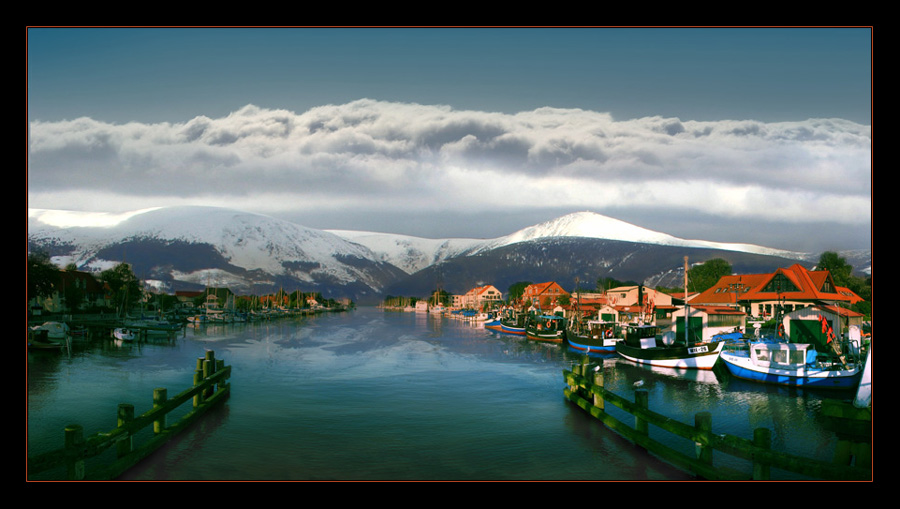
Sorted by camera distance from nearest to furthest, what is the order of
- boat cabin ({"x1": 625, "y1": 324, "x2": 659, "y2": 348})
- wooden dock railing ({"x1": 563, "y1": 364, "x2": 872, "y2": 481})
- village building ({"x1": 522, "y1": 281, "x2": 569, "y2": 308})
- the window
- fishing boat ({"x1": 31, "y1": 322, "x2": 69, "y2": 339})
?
wooden dock railing ({"x1": 563, "y1": 364, "x2": 872, "y2": 481}) < boat cabin ({"x1": 625, "y1": 324, "x2": 659, "y2": 348}) < fishing boat ({"x1": 31, "y1": 322, "x2": 69, "y2": 339}) < the window < village building ({"x1": 522, "y1": 281, "x2": 569, "y2": 308})

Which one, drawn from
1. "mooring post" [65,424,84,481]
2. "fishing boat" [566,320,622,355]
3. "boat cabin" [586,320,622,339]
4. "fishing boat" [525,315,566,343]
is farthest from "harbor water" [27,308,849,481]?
"fishing boat" [525,315,566,343]

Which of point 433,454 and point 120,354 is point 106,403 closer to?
point 433,454

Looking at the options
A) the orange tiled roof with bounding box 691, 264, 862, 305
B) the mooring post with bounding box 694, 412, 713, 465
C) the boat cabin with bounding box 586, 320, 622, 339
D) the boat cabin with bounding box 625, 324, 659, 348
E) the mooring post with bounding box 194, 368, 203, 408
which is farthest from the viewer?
the orange tiled roof with bounding box 691, 264, 862, 305

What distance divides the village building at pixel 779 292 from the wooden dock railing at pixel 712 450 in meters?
46.3

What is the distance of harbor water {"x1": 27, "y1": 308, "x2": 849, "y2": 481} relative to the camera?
15.9m

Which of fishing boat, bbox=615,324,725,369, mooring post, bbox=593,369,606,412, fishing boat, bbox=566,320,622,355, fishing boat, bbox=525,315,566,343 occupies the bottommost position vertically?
fishing boat, bbox=525,315,566,343

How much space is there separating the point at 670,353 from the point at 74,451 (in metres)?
40.2

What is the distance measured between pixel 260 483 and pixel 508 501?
169 inches

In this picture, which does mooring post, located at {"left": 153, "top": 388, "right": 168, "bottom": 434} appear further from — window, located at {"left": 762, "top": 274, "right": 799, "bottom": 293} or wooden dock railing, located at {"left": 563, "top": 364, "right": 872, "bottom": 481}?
window, located at {"left": 762, "top": 274, "right": 799, "bottom": 293}

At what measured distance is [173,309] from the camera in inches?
5025

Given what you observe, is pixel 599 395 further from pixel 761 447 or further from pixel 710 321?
pixel 710 321

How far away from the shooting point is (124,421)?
1401cm

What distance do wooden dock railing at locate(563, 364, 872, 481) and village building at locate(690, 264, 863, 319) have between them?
46335 millimetres

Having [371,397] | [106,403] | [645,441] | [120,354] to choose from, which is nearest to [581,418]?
[645,441]
